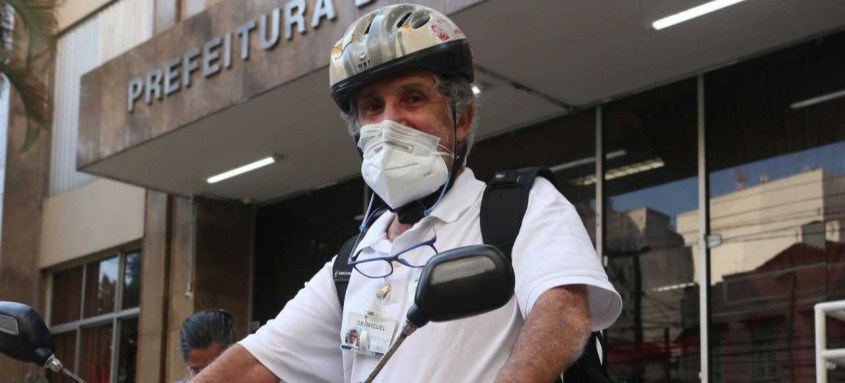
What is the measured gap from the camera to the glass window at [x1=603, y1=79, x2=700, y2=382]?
8.74 m

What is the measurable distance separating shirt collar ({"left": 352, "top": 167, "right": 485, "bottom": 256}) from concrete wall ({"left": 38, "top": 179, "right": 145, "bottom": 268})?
1124cm

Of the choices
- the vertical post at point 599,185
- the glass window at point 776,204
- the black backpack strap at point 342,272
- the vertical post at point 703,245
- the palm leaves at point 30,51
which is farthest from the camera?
the palm leaves at point 30,51

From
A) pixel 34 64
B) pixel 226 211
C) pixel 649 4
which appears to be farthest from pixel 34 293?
pixel 649 4

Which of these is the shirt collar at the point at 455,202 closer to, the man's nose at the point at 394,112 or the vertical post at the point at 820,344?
the man's nose at the point at 394,112

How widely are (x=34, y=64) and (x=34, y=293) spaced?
306cm

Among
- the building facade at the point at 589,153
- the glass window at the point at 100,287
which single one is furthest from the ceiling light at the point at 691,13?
the glass window at the point at 100,287

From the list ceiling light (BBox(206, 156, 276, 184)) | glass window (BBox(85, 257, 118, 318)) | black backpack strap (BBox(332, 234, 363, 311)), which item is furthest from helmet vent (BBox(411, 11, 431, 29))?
glass window (BBox(85, 257, 118, 318))

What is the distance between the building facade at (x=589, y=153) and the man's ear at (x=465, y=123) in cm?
432

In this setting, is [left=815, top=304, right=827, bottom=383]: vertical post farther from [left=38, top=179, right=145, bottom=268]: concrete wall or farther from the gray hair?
[left=38, top=179, right=145, bottom=268]: concrete wall

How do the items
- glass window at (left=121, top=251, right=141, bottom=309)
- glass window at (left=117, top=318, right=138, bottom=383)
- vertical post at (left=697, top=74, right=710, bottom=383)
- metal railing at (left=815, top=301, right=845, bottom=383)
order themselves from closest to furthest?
metal railing at (left=815, top=301, right=845, bottom=383) → vertical post at (left=697, top=74, right=710, bottom=383) → glass window at (left=117, top=318, right=138, bottom=383) → glass window at (left=121, top=251, right=141, bottom=309)

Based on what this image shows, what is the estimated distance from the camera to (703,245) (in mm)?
8625

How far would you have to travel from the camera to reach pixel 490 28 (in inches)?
302

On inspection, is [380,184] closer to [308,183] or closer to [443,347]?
[443,347]

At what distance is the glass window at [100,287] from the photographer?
1438 centimetres
